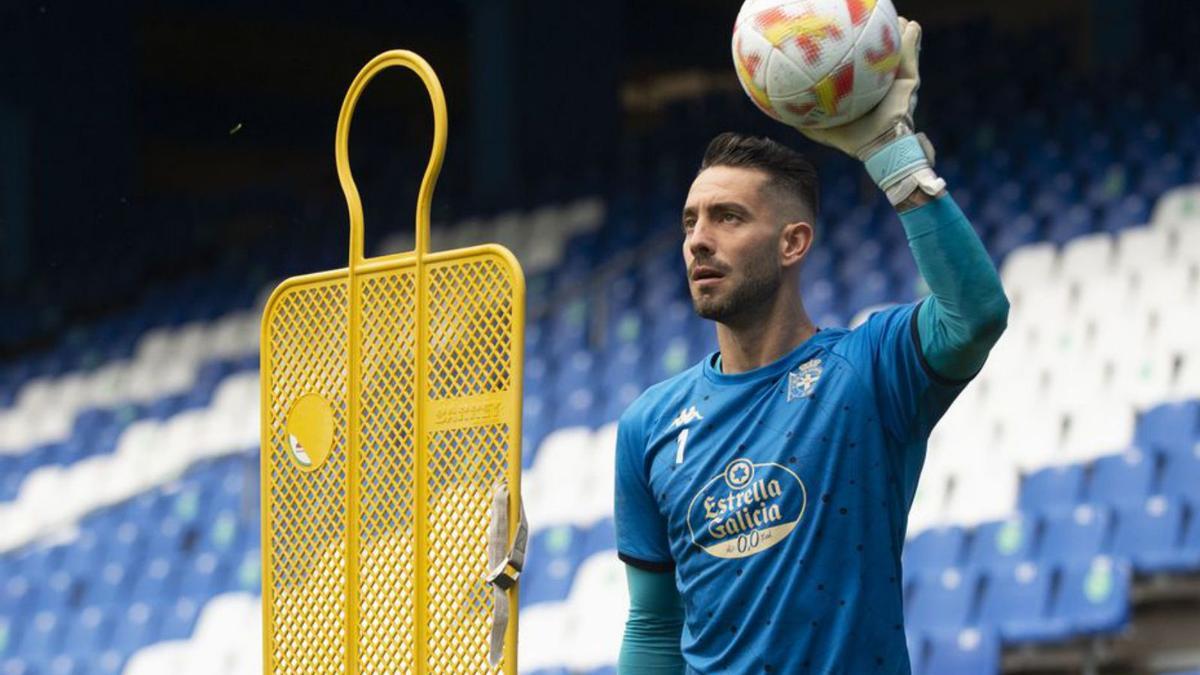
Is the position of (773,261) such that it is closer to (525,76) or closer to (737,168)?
(737,168)

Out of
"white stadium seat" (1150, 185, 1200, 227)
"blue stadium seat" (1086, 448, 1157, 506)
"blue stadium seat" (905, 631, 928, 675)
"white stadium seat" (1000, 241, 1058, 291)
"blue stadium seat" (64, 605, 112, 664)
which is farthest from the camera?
"blue stadium seat" (64, 605, 112, 664)

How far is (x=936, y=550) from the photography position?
7301 millimetres

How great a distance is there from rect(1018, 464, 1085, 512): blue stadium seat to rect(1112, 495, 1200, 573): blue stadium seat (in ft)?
1.27

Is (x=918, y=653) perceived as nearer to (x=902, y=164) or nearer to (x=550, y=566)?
(x=550, y=566)

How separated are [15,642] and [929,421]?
8.34 metres

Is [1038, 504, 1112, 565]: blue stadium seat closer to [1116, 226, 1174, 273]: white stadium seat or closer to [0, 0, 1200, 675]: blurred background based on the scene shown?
[0, 0, 1200, 675]: blurred background

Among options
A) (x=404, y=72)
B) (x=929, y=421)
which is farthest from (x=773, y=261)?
(x=404, y=72)

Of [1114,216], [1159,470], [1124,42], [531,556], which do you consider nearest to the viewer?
[1159,470]

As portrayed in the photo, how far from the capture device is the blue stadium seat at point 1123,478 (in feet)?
23.7

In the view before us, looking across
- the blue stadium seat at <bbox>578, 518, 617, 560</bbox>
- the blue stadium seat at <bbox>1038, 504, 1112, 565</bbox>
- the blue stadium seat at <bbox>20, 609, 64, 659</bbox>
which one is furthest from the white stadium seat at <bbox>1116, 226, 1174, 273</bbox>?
the blue stadium seat at <bbox>20, 609, 64, 659</bbox>

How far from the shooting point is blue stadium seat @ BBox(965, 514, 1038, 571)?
7.12 metres

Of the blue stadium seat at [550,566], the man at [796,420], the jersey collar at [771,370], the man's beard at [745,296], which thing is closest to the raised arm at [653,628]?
the man at [796,420]

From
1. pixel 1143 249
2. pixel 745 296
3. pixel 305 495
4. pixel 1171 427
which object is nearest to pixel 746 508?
pixel 745 296

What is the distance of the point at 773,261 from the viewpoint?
2.90 meters
